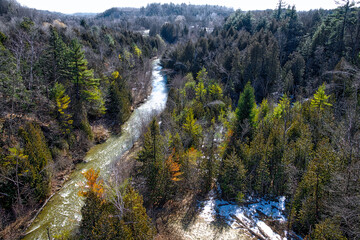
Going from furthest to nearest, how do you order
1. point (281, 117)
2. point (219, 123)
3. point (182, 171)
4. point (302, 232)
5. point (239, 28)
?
point (239, 28), point (219, 123), point (281, 117), point (182, 171), point (302, 232)

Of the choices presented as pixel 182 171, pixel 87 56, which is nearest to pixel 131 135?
pixel 182 171

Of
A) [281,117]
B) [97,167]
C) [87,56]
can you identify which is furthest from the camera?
[87,56]

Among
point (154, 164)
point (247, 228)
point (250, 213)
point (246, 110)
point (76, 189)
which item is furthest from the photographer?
point (246, 110)

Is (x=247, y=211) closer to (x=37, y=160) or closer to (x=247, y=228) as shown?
(x=247, y=228)

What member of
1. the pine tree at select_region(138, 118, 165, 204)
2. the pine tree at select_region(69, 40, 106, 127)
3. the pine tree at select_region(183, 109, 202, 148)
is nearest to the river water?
the pine tree at select_region(69, 40, 106, 127)

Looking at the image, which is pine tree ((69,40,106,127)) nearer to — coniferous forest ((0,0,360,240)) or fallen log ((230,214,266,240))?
coniferous forest ((0,0,360,240))

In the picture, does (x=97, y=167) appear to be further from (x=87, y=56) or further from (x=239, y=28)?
(x=239, y=28)

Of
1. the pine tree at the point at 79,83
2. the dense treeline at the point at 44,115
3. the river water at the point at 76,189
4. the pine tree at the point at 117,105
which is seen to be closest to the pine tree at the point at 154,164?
the river water at the point at 76,189

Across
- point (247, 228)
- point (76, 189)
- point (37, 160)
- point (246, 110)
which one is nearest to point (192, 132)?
point (246, 110)
